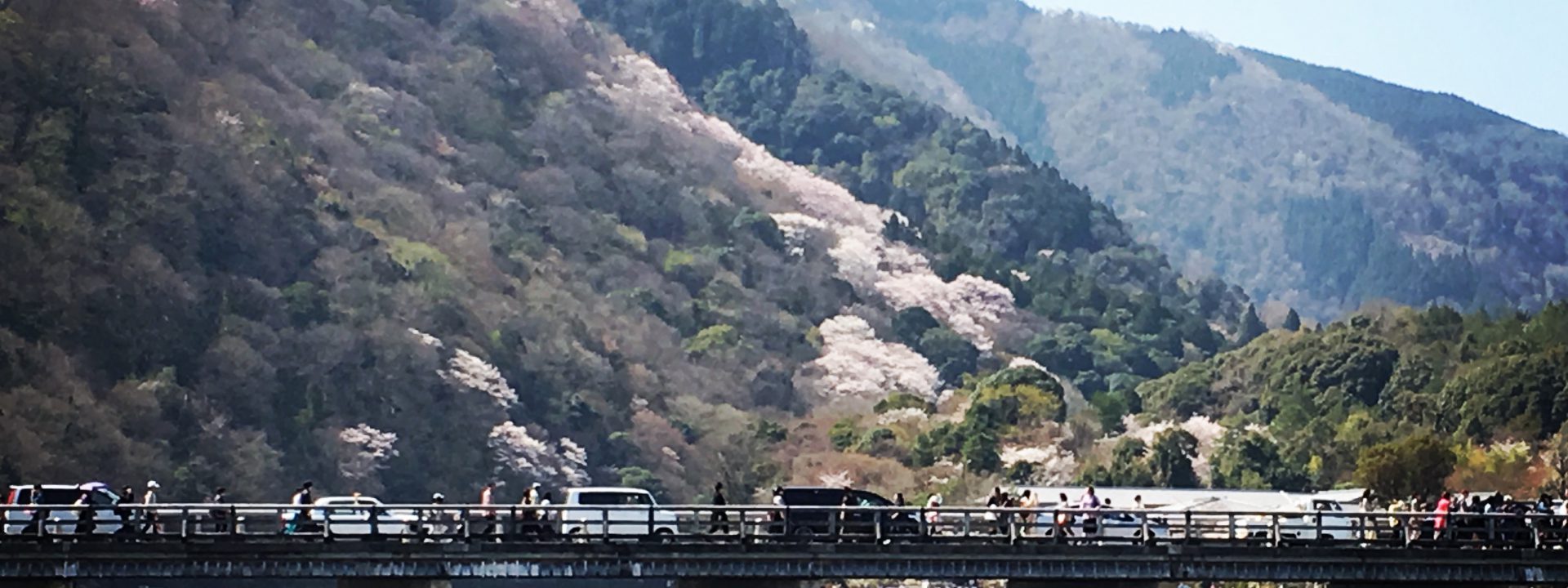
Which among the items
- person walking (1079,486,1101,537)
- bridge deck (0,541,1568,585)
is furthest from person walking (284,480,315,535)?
person walking (1079,486,1101,537)

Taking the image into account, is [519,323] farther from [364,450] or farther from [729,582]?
[729,582]

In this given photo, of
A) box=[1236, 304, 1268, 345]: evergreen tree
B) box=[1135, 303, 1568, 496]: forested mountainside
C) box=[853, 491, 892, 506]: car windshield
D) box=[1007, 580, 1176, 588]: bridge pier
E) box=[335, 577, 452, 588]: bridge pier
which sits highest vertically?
box=[1236, 304, 1268, 345]: evergreen tree

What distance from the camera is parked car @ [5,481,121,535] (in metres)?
53.9

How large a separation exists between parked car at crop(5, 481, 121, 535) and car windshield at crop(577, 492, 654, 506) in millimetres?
10363

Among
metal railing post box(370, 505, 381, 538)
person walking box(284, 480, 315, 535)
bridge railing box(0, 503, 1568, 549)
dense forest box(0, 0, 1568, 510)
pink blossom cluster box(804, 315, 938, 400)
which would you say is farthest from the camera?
pink blossom cluster box(804, 315, 938, 400)

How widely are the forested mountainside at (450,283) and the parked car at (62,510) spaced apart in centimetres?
4238

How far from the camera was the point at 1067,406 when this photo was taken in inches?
5901

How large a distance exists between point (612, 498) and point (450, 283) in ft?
254

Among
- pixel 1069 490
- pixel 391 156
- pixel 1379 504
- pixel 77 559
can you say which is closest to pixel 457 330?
pixel 391 156

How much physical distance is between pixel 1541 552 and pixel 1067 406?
307ft

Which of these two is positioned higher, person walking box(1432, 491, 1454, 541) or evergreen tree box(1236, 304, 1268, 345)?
evergreen tree box(1236, 304, 1268, 345)

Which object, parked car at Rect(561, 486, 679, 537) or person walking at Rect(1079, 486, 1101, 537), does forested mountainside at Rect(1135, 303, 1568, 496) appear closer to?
person walking at Rect(1079, 486, 1101, 537)

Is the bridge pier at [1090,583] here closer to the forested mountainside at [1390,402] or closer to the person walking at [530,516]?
the person walking at [530,516]

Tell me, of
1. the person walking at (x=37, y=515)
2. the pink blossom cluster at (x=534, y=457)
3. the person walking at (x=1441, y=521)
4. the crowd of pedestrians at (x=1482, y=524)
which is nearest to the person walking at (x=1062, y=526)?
the crowd of pedestrians at (x=1482, y=524)
